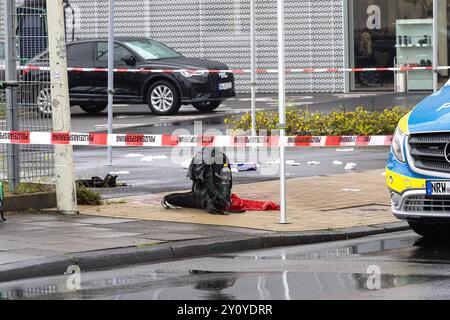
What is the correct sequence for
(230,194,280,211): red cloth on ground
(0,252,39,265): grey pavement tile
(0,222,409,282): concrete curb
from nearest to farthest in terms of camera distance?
(0,222,409,282): concrete curb → (0,252,39,265): grey pavement tile → (230,194,280,211): red cloth on ground

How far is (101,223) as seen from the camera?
12.3 metres

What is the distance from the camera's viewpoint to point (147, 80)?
2661 centimetres

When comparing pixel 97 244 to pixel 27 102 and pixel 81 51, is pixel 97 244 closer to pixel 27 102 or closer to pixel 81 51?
pixel 27 102

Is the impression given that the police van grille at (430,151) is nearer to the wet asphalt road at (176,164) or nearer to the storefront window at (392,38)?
the wet asphalt road at (176,164)

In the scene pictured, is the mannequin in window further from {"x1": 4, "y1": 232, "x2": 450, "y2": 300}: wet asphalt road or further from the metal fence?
{"x1": 4, "y1": 232, "x2": 450, "y2": 300}: wet asphalt road

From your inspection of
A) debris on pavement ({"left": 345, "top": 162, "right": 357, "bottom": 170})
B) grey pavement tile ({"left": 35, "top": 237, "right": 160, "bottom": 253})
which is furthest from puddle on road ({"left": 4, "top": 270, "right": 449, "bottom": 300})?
debris on pavement ({"left": 345, "top": 162, "right": 357, "bottom": 170})

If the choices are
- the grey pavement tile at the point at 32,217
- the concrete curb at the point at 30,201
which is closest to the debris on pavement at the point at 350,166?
the concrete curb at the point at 30,201

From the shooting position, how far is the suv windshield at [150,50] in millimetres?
27016

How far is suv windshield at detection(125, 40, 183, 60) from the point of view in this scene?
27016mm

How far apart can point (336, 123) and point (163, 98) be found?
21.4 ft

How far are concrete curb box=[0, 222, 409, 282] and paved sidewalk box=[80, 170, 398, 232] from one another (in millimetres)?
278

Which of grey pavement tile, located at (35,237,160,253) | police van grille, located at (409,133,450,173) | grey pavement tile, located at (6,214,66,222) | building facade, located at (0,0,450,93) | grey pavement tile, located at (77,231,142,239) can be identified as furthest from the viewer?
building facade, located at (0,0,450,93)
